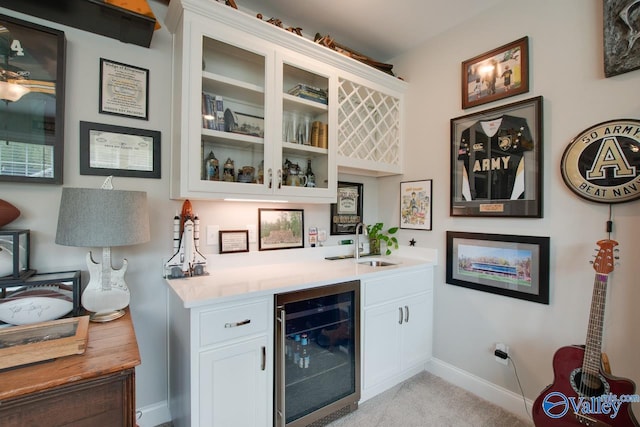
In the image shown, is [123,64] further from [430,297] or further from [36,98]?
[430,297]

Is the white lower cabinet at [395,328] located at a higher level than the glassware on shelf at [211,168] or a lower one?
lower

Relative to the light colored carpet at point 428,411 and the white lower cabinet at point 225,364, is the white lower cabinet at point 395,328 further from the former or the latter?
the white lower cabinet at point 225,364

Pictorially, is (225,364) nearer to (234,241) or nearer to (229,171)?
(234,241)

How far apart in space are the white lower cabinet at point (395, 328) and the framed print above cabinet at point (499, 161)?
656 mm

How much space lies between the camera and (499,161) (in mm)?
1971

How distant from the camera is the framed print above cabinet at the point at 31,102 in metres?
1.33

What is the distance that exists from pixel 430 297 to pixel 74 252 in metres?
2.34

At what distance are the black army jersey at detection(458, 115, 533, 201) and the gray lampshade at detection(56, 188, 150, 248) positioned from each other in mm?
2127

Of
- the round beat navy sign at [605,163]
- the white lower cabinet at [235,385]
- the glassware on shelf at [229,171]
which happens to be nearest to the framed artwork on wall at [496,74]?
the round beat navy sign at [605,163]

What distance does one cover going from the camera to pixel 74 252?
1515 millimetres

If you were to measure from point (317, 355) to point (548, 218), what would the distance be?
1.63m

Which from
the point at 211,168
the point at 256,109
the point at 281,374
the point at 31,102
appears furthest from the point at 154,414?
the point at 256,109

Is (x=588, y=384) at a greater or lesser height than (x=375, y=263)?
lesser

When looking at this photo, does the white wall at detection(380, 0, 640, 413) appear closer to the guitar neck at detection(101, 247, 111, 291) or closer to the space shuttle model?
the space shuttle model
